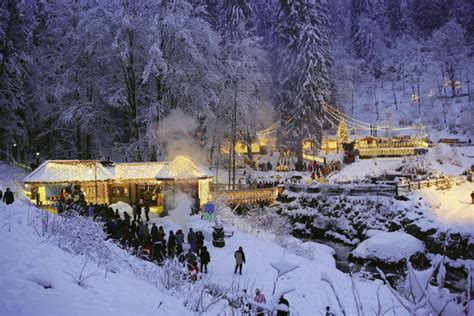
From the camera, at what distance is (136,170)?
2516cm

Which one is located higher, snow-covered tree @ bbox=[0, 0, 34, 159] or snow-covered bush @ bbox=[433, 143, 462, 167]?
snow-covered tree @ bbox=[0, 0, 34, 159]

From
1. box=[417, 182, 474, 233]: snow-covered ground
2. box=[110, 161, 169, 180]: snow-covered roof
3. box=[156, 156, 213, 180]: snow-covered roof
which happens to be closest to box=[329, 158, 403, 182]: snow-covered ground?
box=[417, 182, 474, 233]: snow-covered ground

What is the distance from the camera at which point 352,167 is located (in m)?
38.2

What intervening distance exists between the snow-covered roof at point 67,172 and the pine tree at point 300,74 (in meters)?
24.1

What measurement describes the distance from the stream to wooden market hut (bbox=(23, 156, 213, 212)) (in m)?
8.89

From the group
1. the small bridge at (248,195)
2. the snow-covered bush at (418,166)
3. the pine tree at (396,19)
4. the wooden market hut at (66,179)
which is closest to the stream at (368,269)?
the small bridge at (248,195)

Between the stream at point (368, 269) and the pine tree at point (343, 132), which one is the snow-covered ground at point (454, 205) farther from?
the pine tree at point (343, 132)

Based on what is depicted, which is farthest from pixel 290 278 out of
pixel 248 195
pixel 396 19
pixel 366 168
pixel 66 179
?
pixel 396 19

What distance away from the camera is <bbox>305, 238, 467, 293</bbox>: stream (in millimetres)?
19184

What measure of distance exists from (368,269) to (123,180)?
15216 mm

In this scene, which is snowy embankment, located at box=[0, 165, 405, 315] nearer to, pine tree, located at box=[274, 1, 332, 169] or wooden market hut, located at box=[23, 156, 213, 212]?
wooden market hut, located at box=[23, 156, 213, 212]

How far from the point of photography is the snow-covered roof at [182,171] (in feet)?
78.8

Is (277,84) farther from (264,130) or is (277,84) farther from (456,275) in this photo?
(456,275)

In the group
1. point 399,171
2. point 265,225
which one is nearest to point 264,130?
point 399,171
